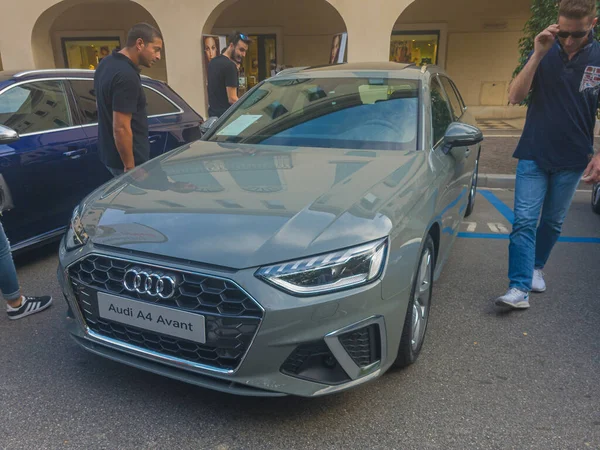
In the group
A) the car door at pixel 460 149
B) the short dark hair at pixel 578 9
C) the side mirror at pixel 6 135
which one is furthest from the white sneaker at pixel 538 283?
the side mirror at pixel 6 135

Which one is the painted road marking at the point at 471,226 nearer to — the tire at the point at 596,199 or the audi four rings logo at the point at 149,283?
the tire at the point at 596,199

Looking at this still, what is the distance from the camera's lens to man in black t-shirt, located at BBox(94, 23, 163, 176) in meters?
3.62

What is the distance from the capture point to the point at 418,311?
2.62 m

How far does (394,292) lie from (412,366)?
78 cm

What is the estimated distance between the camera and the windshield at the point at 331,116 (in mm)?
3168

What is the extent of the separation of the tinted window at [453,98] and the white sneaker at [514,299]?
1.63 m

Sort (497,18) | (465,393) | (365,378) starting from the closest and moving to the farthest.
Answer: (365,378)
(465,393)
(497,18)

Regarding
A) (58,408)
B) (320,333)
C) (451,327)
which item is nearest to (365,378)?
(320,333)

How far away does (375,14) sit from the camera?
10195mm

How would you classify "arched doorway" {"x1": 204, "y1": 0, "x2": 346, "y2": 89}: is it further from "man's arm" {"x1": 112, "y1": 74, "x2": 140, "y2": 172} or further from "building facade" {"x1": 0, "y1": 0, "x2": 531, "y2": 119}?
"man's arm" {"x1": 112, "y1": 74, "x2": 140, "y2": 172}

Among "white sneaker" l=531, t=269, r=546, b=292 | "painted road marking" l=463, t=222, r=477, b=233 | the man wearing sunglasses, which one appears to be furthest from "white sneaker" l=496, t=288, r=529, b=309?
"painted road marking" l=463, t=222, r=477, b=233

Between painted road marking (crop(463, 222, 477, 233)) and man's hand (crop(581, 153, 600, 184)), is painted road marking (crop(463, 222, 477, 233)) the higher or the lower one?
the lower one

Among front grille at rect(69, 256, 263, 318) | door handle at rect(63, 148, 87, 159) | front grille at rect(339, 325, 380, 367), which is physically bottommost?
front grille at rect(339, 325, 380, 367)

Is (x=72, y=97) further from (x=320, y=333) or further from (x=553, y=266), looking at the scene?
(x=553, y=266)
